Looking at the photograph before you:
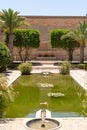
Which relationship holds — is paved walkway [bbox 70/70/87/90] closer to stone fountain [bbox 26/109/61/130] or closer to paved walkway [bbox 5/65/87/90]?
paved walkway [bbox 5/65/87/90]

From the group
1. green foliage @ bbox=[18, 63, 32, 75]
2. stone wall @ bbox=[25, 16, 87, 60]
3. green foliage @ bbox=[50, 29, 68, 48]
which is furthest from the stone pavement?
stone wall @ bbox=[25, 16, 87, 60]

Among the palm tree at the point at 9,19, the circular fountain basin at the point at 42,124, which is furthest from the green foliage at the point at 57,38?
the circular fountain basin at the point at 42,124

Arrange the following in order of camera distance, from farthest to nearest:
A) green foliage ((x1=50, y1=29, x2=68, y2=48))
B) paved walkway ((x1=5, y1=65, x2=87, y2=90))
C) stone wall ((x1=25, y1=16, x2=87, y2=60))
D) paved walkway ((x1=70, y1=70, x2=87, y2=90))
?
1. stone wall ((x1=25, y1=16, x2=87, y2=60))
2. green foliage ((x1=50, y1=29, x2=68, y2=48))
3. paved walkway ((x1=5, y1=65, x2=87, y2=90))
4. paved walkway ((x1=70, y1=70, x2=87, y2=90))

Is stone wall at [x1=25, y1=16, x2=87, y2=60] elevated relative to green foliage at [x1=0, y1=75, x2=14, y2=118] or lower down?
elevated

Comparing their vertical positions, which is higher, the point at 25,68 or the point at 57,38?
the point at 57,38

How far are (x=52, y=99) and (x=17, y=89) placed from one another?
3888 millimetres

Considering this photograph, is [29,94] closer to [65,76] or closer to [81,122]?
[81,122]

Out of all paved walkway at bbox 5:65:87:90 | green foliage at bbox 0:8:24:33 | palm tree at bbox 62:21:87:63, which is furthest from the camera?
palm tree at bbox 62:21:87:63

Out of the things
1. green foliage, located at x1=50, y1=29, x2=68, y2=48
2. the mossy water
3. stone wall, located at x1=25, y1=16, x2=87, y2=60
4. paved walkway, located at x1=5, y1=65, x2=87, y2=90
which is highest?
stone wall, located at x1=25, y1=16, x2=87, y2=60

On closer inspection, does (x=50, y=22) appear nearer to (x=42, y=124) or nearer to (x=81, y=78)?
(x=81, y=78)

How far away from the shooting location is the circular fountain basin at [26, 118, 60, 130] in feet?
29.8

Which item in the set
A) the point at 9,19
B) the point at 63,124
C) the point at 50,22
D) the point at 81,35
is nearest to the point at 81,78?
the point at 81,35

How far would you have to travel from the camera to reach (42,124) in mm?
9258

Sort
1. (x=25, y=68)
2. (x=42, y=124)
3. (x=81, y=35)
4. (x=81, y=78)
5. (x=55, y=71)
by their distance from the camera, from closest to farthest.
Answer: (x=42, y=124) < (x=81, y=78) < (x=25, y=68) < (x=55, y=71) < (x=81, y=35)
